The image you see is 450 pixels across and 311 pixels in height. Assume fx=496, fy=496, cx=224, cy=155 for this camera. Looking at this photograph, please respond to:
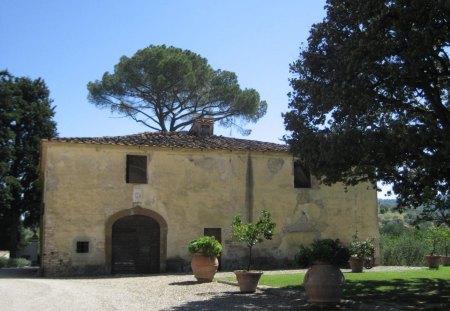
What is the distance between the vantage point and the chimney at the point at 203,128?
24.4 meters

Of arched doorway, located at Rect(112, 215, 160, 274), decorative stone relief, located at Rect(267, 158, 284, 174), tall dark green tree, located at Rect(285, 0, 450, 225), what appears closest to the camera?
tall dark green tree, located at Rect(285, 0, 450, 225)

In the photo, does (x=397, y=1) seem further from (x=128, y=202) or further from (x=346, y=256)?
(x=128, y=202)

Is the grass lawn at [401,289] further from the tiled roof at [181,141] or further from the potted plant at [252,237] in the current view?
the tiled roof at [181,141]

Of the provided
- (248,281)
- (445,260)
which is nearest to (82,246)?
(248,281)

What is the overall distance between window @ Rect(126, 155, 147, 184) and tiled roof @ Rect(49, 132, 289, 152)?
0.64 m

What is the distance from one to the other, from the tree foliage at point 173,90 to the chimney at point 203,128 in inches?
235

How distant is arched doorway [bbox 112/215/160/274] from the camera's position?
19812mm

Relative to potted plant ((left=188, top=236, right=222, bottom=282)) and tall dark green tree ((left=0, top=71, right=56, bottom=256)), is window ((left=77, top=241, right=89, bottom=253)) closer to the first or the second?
potted plant ((left=188, top=236, right=222, bottom=282))

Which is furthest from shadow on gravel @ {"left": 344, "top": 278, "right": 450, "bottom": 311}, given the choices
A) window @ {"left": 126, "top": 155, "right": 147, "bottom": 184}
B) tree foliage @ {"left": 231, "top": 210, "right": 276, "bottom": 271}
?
window @ {"left": 126, "top": 155, "right": 147, "bottom": 184}

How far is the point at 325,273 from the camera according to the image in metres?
9.52

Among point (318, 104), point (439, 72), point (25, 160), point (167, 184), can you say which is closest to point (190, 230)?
point (167, 184)

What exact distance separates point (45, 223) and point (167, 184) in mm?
5026

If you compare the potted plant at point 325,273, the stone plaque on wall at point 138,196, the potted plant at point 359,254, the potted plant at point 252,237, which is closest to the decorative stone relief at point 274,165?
the potted plant at point 359,254

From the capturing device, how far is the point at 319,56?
11352 millimetres
